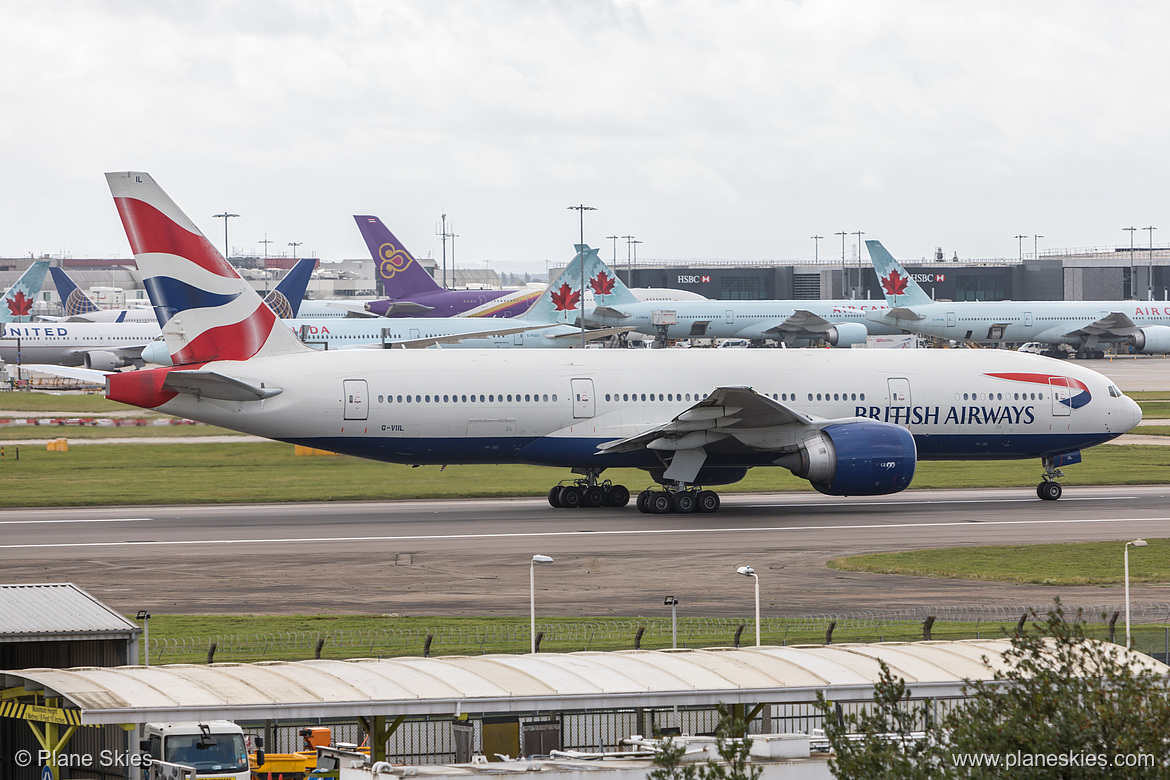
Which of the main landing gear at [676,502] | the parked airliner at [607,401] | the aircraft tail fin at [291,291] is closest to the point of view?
the parked airliner at [607,401]

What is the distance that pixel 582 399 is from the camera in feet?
126

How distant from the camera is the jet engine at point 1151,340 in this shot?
107 meters

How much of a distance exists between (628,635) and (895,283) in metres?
93.5

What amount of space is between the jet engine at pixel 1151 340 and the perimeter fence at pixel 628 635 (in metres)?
88.1

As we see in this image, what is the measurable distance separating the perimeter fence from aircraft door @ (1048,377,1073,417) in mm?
16337

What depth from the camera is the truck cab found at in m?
15.3

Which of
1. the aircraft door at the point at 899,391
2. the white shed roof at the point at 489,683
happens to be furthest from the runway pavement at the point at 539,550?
the white shed roof at the point at 489,683

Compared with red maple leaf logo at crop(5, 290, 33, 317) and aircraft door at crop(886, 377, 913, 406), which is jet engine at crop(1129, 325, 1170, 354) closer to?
aircraft door at crop(886, 377, 913, 406)

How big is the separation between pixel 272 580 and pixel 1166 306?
99.6 meters

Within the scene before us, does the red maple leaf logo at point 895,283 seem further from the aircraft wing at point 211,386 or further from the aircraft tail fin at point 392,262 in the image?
the aircraft wing at point 211,386

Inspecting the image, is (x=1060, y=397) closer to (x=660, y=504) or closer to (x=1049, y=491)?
(x=1049, y=491)

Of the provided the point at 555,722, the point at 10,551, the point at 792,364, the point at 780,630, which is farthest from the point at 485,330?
the point at 555,722

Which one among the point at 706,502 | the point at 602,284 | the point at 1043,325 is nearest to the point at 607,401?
the point at 706,502

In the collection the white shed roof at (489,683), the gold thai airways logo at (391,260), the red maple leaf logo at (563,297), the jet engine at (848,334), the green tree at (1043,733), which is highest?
the gold thai airways logo at (391,260)
